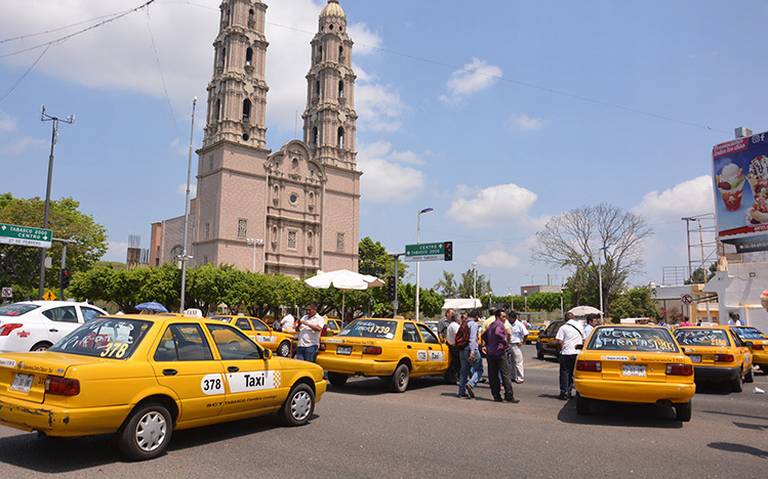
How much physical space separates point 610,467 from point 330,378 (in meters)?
7.33

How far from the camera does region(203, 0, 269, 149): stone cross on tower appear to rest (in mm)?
59031

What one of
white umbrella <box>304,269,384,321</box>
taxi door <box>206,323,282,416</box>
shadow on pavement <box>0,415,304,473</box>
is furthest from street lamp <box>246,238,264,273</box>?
taxi door <box>206,323,282,416</box>

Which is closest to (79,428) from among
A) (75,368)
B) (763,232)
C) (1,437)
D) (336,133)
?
(75,368)

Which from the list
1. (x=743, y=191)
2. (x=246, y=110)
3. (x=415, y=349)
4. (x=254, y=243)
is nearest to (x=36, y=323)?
(x=415, y=349)

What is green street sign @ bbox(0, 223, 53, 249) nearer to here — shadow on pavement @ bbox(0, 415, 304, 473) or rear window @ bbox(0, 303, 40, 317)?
rear window @ bbox(0, 303, 40, 317)

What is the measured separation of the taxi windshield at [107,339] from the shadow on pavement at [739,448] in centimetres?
695

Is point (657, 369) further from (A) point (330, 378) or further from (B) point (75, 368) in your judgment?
(B) point (75, 368)

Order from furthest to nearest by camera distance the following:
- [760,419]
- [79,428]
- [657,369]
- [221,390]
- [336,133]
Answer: [336,133] → [760,419] → [657,369] → [221,390] → [79,428]

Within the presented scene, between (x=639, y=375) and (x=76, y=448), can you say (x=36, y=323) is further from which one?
(x=639, y=375)

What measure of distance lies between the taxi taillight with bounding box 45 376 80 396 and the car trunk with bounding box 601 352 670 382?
7.00m

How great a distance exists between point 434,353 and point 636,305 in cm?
6282

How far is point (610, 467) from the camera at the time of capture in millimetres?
5961

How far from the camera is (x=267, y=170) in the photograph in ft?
205

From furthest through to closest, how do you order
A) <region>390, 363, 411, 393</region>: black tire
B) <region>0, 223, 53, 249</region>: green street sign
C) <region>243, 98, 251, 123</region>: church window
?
1. <region>243, 98, 251, 123</region>: church window
2. <region>0, 223, 53, 249</region>: green street sign
3. <region>390, 363, 411, 393</region>: black tire
